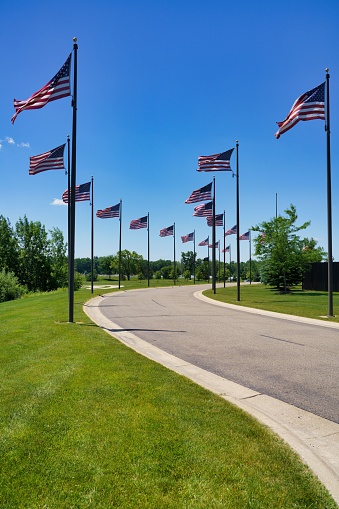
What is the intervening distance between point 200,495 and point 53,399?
279 centimetres

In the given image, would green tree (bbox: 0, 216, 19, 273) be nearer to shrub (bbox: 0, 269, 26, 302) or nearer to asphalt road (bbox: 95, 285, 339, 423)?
shrub (bbox: 0, 269, 26, 302)

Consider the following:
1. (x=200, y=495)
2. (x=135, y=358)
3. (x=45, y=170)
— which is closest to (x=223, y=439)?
(x=200, y=495)

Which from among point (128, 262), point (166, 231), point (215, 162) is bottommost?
point (128, 262)

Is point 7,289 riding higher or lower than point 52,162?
lower

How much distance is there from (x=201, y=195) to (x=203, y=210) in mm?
2711

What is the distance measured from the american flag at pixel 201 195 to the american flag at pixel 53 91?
16.5 m

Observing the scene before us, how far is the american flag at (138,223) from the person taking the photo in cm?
4159

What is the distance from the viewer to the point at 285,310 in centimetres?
1853

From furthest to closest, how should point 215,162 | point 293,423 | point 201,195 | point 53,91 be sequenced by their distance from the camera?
point 201,195 < point 215,162 < point 53,91 < point 293,423

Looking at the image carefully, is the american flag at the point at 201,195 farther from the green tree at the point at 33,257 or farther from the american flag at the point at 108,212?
the green tree at the point at 33,257

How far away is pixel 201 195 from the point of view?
28672 mm

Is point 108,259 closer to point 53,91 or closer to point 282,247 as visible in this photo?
point 282,247

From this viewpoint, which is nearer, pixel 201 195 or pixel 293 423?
pixel 293 423

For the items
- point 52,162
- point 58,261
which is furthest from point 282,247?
point 58,261
